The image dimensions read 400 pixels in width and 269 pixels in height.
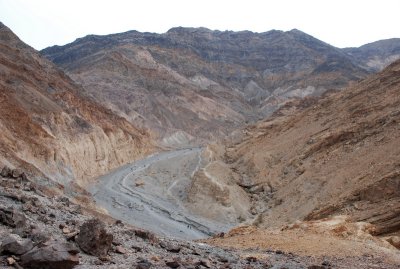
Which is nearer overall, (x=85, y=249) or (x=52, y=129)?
(x=85, y=249)

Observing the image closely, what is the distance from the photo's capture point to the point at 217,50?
187 m

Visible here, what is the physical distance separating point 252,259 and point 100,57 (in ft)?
402

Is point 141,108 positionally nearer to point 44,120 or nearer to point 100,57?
point 100,57

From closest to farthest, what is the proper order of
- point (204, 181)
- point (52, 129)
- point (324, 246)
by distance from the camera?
1. point (324, 246)
2. point (204, 181)
3. point (52, 129)

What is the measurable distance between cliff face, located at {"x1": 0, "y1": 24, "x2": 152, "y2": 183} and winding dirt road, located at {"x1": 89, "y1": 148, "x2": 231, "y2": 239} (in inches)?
122

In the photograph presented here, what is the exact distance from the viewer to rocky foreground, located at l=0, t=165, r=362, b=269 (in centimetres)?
898

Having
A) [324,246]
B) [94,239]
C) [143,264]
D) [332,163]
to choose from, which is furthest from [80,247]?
[332,163]

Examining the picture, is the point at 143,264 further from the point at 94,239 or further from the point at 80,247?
the point at 80,247

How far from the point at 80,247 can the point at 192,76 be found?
464 feet

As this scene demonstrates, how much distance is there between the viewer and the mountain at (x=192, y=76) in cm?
10725

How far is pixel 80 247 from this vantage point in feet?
34.4

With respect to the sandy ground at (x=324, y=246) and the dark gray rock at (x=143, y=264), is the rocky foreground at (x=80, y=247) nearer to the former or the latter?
the dark gray rock at (x=143, y=264)

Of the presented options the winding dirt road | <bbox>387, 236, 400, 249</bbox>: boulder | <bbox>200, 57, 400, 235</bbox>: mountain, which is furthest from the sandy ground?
the winding dirt road

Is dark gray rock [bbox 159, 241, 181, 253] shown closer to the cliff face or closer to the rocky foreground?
the rocky foreground
